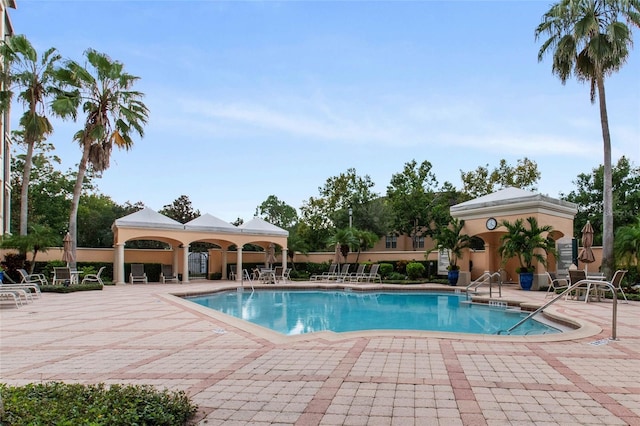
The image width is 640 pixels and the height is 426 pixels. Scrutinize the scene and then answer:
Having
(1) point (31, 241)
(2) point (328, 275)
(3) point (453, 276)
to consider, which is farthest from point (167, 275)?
(3) point (453, 276)

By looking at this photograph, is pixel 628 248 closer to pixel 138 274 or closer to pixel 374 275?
pixel 374 275

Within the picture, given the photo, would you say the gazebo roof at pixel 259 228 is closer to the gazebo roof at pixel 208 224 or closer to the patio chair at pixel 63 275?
the gazebo roof at pixel 208 224

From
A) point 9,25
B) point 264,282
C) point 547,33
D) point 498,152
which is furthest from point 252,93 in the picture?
point 498,152

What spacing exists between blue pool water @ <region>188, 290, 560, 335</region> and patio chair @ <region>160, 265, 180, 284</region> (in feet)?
18.1

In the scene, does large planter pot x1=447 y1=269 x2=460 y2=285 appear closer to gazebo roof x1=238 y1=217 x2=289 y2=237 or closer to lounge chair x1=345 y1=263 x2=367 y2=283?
lounge chair x1=345 y1=263 x2=367 y2=283

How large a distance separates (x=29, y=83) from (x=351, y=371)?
21.3 meters

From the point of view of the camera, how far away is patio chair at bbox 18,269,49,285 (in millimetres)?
16078

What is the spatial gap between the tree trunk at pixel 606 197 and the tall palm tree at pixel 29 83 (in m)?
22.8

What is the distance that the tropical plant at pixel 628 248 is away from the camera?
13430 mm

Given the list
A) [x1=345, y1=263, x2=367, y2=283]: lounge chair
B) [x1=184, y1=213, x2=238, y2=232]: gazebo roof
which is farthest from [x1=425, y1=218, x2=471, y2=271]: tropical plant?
[x1=184, y1=213, x2=238, y2=232]: gazebo roof

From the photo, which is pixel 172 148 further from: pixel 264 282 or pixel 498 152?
pixel 498 152

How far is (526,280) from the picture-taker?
1733cm

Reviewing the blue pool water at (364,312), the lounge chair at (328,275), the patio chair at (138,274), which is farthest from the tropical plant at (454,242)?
the patio chair at (138,274)

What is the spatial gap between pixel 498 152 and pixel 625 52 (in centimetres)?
1469
